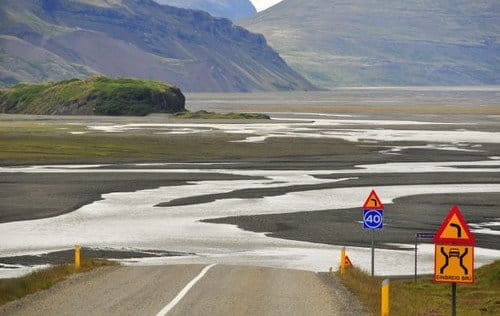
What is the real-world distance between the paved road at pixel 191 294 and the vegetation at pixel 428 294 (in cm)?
51

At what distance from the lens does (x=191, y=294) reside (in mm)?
25875

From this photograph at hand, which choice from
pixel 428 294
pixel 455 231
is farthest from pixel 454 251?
pixel 428 294

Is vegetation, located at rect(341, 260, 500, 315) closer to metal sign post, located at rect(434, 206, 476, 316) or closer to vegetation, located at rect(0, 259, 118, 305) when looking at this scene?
metal sign post, located at rect(434, 206, 476, 316)

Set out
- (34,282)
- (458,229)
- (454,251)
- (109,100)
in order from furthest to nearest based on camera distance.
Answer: (109,100), (34,282), (454,251), (458,229)

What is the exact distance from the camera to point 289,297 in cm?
2581

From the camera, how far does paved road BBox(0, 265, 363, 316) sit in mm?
23438

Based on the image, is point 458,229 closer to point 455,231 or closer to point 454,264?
point 455,231

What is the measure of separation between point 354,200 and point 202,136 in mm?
55377

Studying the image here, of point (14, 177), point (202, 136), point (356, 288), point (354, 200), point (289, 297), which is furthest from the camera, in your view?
Result: point (202, 136)

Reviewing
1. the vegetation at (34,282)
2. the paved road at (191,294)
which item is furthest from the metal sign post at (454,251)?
the vegetation at (34,282)

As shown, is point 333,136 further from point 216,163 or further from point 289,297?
point 289,297

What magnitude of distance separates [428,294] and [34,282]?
10724 mm

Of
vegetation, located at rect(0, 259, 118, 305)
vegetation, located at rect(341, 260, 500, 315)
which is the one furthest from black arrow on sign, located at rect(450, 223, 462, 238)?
vegetation, located at rect(0, 259, 118, 305)

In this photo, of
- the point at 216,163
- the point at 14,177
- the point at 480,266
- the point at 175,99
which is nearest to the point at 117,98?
the point at 175,99
